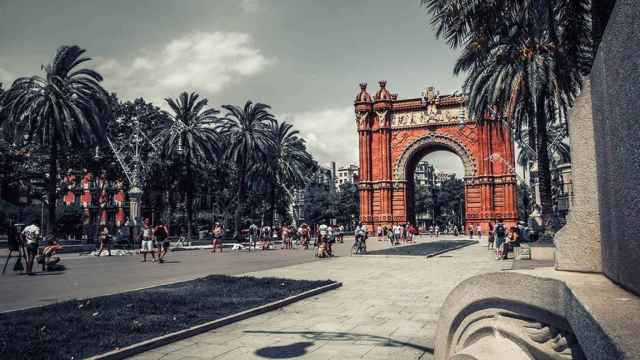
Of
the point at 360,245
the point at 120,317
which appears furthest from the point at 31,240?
the point at 360,245

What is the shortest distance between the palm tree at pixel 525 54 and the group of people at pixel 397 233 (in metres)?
12.8

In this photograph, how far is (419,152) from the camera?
52656 mm

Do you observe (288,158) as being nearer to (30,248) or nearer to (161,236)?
(161,236)

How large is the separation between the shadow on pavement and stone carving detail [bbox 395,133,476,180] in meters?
45.5

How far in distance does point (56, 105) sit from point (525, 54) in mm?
26340

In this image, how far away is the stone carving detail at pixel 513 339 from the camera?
2240mm

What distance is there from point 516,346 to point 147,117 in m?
48.4

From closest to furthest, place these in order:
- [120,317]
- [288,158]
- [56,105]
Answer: [120,317], [56,105], [288,158]

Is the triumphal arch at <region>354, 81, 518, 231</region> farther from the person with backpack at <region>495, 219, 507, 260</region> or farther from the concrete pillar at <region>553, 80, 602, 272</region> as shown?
the concrete pillar at <region>553, 80, 602, 272</region>

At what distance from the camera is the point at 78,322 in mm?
6668

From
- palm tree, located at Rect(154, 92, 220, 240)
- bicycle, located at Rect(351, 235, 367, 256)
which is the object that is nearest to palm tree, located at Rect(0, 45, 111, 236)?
palm tree, located at Rect(154, 92, 220, 240)

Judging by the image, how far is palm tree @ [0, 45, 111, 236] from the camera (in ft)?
88.0

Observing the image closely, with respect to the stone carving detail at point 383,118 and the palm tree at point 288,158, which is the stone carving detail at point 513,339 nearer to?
the palm tree at point 288,158

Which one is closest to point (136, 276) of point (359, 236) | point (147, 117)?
point (359, 236)
